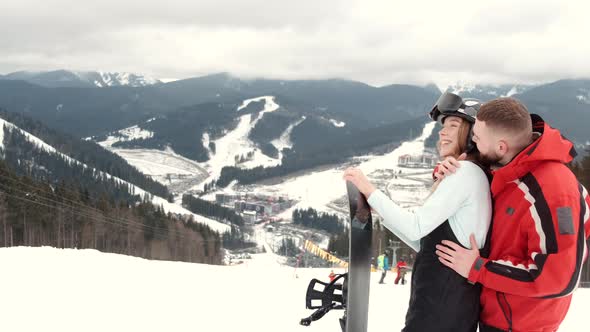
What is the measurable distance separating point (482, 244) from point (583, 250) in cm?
46

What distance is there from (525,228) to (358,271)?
0.96 m

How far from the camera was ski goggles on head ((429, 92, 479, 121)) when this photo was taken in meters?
2.68

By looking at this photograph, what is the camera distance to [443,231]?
2.49 m

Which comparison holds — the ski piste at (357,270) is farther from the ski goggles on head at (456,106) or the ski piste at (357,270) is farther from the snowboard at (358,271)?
the ski goggles on head at (456,106)

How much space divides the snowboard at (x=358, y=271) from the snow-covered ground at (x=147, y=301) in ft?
13.8

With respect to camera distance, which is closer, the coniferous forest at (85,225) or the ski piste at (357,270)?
the ski piste at (357,270)

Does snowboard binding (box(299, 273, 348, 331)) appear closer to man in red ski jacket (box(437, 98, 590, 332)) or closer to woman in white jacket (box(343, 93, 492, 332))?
woman in white jacket (box(343, 93, 492, 332))

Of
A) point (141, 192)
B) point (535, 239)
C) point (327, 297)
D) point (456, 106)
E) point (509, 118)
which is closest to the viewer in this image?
point (535, 239)

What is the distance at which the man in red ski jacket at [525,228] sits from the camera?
2.13 m

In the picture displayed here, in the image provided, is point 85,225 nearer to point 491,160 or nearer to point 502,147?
point 491,160

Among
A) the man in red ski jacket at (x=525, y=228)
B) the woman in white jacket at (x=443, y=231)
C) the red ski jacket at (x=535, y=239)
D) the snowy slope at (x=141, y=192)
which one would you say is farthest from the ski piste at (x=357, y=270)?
the snowy slope at (x=141, y=192)

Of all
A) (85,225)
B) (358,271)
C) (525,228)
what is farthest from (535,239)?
(85,225)

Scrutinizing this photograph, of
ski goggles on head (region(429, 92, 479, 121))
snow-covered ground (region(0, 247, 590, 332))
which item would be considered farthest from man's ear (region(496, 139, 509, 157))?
snow-covered ground (region(0, 247, 590, 332))

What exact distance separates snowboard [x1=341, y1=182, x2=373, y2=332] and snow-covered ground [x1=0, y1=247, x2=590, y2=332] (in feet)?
13.8
